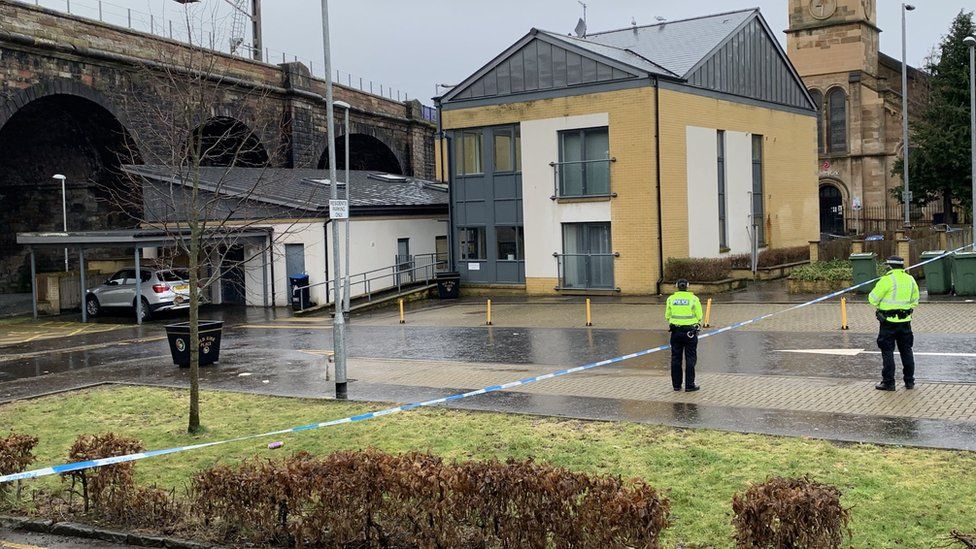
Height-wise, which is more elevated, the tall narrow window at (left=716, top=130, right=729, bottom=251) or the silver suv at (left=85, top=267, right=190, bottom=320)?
the tall narrow window at (left=716, top=130, right=729, bottom=251)

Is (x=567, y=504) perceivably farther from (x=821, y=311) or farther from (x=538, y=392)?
(x=821, y=311)

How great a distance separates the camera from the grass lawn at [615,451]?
7551mm

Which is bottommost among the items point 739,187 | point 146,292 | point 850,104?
point 146,292

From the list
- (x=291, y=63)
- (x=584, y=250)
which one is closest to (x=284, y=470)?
(x=584, y=250)

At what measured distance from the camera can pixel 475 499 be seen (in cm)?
718

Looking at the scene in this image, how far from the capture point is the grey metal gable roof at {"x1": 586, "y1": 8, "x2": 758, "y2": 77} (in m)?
31.9

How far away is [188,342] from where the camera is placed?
18000 millimetres

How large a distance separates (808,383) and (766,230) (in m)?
22.8

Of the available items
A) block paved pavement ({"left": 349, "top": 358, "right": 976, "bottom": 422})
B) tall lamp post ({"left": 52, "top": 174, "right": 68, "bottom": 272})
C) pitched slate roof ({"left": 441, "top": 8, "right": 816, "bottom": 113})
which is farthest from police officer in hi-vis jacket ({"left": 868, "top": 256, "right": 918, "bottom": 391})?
tall lamp post ({"left": 52, "top": 174, "right": 68, "bottom": 272})

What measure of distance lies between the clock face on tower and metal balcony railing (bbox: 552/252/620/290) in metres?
33.7

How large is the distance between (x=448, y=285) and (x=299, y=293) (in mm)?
5187

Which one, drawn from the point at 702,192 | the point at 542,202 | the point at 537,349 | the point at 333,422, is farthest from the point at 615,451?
the point at 702,192

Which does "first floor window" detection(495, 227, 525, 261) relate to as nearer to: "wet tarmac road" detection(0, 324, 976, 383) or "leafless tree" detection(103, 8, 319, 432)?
"leafless tree" detection(103, 8, 319, 432)

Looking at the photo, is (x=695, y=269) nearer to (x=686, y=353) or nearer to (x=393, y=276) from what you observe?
(x=393, y=276)
